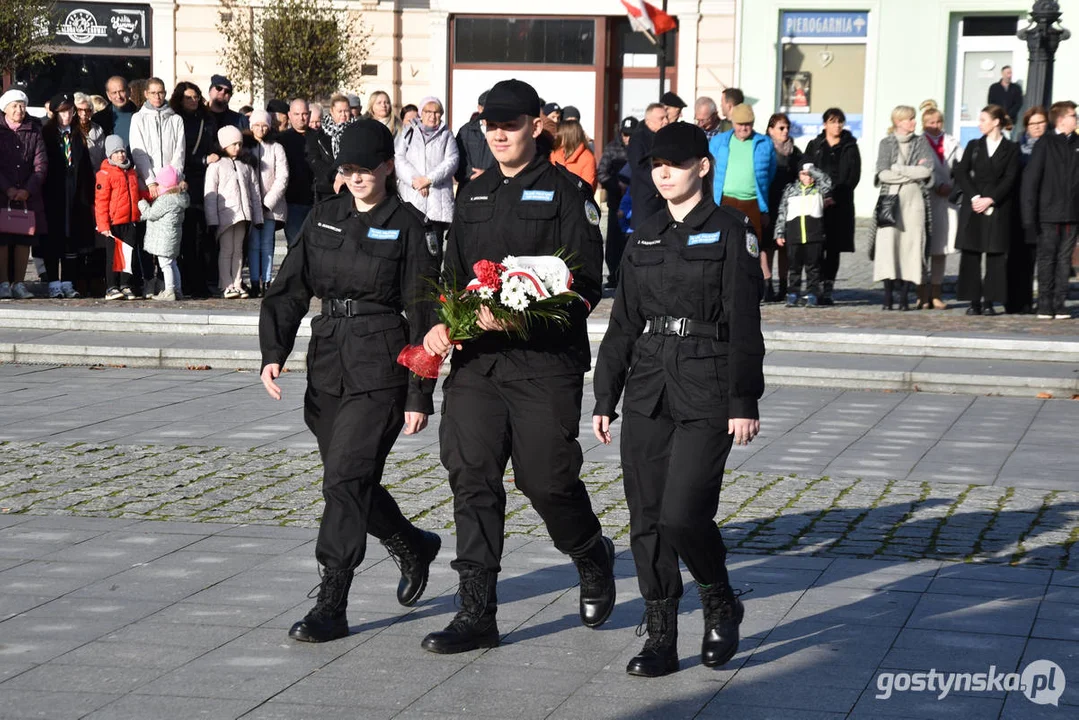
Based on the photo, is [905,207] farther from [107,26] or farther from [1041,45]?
[107,26]

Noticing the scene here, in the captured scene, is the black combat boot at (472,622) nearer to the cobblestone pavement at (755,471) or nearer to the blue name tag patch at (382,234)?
the blue name tag patch at (382,234)

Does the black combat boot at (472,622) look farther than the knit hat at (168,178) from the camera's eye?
No

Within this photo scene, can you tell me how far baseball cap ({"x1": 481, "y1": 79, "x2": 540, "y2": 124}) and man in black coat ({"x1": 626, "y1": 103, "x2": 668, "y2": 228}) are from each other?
33.1 feet

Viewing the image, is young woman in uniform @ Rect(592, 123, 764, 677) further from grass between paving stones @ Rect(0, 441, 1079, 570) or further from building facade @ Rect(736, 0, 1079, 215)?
building facade @ Rect(736, 0, 1079, 215)

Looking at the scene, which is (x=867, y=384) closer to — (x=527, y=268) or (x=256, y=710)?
(x=527, y=268)

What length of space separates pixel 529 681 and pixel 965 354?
871 cm

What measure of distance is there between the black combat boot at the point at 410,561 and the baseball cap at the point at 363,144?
140cm

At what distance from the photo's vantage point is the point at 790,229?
1639 centimetres

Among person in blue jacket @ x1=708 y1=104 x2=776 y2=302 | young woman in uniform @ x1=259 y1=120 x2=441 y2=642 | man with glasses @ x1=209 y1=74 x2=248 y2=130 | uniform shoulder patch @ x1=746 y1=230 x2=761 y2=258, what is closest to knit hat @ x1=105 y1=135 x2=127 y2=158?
man with glasses @ x1=209 y1=74 x2=248 y2=130

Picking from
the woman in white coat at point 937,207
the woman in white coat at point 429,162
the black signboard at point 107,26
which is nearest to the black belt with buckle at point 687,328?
the woman in white coat at point 429,162

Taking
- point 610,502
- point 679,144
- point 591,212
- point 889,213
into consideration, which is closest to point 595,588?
point 591,212

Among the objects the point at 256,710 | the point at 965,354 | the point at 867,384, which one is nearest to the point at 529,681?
the point at 256,710

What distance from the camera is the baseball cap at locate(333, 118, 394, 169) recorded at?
19.9 feet

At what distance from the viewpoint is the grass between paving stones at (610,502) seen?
24.8 feet
